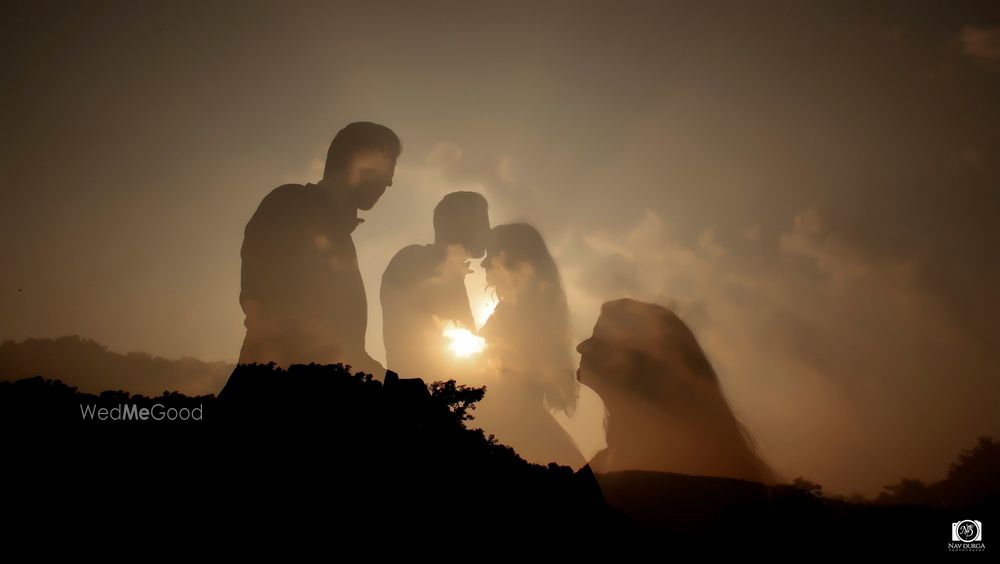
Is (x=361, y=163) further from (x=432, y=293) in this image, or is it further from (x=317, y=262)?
(x=432, y=293)

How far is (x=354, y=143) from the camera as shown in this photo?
62906 millimetres

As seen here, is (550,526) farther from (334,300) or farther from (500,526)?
(334,300)

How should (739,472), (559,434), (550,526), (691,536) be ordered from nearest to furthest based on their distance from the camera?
(550,526)
(691,536)
(739,472)
(559,434)

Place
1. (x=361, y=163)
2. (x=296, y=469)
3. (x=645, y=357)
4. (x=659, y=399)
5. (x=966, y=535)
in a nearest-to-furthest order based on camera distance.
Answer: (x=296, y=469) < (x=966, y=535) < (x=659, y=399) < (x=645, y=357) < (x=361, y=163)

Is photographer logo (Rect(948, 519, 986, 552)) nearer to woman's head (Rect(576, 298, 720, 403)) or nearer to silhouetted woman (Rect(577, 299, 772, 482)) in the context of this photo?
silhouetted woman (Rect(577, 299, 772, 482))

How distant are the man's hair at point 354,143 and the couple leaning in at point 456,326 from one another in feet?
0.73

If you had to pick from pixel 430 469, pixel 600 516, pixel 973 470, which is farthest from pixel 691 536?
pixel 973 470

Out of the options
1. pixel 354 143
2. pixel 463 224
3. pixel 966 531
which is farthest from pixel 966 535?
pixel 354 143

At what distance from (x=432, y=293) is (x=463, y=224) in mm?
15751

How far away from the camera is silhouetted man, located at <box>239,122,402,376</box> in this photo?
55.5m

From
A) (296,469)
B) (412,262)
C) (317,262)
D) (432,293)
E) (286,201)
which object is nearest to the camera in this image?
(296,469)

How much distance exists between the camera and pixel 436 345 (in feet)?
256

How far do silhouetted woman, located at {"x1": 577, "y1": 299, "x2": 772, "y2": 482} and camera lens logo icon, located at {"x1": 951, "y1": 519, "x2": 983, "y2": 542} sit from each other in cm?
2791

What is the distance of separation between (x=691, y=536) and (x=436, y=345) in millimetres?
56373
